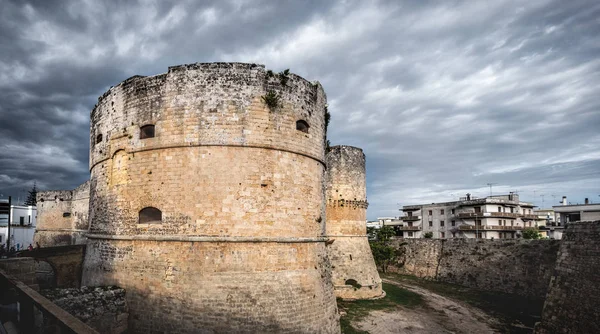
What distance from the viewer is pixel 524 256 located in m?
23.0

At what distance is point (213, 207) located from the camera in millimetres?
10336

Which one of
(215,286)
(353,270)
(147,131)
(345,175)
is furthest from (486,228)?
(147,131)

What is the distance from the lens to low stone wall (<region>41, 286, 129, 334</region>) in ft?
30.6

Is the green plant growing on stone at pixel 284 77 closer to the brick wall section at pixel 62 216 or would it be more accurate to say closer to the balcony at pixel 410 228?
the brick wall section at pixel 62 216

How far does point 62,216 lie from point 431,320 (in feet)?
107

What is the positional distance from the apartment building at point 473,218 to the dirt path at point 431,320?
86.8ft

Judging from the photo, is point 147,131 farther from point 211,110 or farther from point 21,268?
point 21,268

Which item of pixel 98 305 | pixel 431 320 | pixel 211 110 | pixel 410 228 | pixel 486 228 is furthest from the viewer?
pixel 410 228

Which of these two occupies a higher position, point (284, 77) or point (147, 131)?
point (284, 77)

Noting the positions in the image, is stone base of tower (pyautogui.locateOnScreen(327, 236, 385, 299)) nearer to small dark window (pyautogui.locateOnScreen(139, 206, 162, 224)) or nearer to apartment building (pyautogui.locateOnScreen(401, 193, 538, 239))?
small dark window (pyautogui.locateOnScreen(139, 206, 162, 224))

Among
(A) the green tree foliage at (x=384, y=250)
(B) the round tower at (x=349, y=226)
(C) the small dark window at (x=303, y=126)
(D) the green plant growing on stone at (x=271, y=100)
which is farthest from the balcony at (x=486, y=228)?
(D) the green plant growing on stone at (x=271, y=100)

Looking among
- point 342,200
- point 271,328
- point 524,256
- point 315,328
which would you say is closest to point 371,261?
point 342,200

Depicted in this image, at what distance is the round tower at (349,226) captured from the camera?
21234 mm

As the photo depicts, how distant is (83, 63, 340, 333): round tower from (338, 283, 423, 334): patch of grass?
16.4ft
